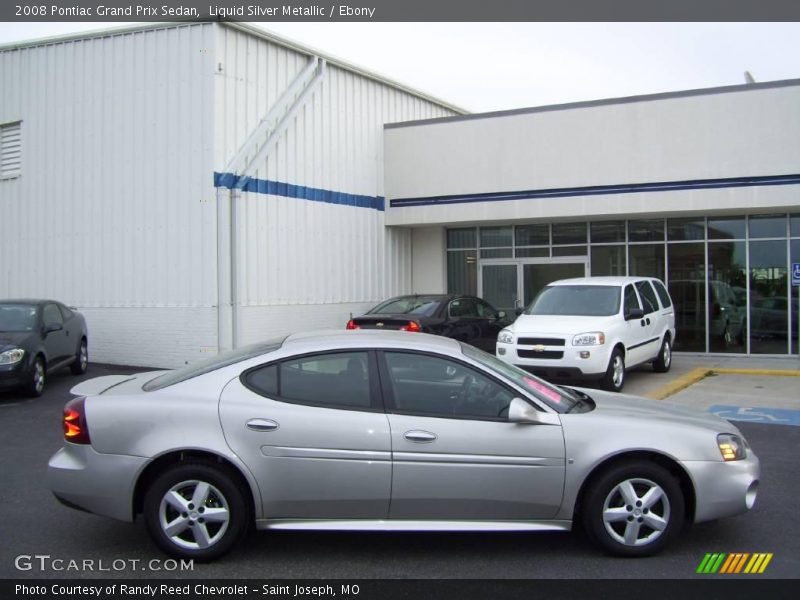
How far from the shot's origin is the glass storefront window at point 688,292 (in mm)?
17297

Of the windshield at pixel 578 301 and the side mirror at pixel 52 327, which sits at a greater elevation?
the windshield at pixel 578 301

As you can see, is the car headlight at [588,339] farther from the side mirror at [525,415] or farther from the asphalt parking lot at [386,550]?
the side mirror at [525,415]

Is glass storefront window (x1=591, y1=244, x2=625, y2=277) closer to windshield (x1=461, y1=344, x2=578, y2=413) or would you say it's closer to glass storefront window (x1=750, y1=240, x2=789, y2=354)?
glass storefront window (x1=750, y1=240, x2=789, y2=354)

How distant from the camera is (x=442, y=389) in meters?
5.13

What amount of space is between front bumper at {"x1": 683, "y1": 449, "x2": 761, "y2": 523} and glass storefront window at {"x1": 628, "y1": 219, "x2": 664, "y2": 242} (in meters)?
13.4

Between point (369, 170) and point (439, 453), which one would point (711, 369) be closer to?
point (369, 170)

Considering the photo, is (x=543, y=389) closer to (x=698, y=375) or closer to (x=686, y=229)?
(x=698, y=375)

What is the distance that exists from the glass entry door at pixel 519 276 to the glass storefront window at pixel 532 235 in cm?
42

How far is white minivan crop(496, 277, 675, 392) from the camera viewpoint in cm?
1153

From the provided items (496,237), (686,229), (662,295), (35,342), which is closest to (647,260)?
(686,229)

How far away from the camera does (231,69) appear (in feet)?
50.1

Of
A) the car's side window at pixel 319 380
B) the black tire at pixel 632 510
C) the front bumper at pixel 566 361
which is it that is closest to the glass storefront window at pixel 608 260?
the front bumper at pixel 566 361

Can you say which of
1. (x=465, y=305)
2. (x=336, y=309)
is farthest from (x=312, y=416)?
(x=336, y=309)

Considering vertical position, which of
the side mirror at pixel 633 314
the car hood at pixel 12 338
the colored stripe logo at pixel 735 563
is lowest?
the colored stripe logo at pixel 735 563
